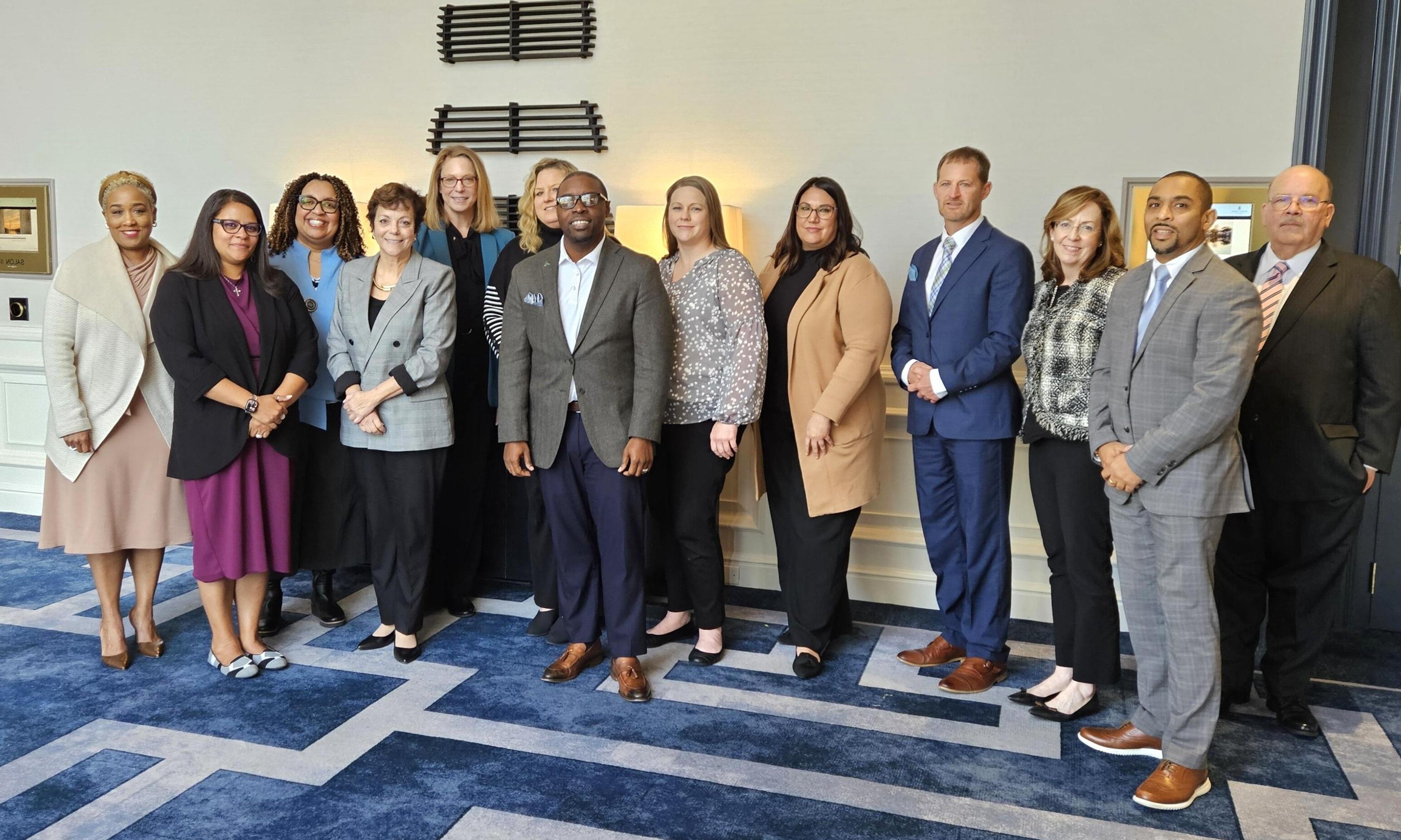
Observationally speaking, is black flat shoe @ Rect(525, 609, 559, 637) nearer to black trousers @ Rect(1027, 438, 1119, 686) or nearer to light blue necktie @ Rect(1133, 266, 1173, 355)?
black trousers @ Rect(1027, 438, 1119, 686)

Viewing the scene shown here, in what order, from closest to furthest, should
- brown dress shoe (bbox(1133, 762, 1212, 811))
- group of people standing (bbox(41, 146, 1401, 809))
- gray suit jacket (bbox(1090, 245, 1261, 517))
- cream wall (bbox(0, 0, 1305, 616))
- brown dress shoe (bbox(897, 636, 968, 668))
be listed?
1. gray suit jacket (bbox(1090, 245, 1261, 517))
2. brown dress shoe (bbox(1133, 762, 1212, 811))
3. group of people standing (bbox(41, 146, 1401, 809))
4. brown dress shoe (bbox(897, 636, 968, 668))
5. cream wall (bbox(0, 0, 1305, 616))

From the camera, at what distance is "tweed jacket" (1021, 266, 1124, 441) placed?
2.93 m

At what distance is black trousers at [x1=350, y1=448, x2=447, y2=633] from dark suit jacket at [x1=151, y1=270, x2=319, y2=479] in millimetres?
357

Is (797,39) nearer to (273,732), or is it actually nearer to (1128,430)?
(1128,430)

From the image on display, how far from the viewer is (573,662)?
3.46 metres

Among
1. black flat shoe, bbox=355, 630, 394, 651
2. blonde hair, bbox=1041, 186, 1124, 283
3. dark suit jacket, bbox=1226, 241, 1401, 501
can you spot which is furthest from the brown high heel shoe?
dark suit jacket, bbox=1226, 241, 1401, 501

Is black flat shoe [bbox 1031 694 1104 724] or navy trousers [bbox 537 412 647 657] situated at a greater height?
navy trousers [bbox 537 412 647 657]

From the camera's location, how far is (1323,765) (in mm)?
2891

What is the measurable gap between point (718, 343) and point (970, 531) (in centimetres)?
104

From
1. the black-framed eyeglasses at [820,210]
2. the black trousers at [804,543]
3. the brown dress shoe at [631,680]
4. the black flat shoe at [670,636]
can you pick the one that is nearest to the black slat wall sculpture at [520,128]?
the black-framed eyeglasses at [820,210]

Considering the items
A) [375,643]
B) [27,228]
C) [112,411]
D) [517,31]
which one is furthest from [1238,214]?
[27,228]

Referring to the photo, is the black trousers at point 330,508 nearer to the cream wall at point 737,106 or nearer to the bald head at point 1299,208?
the cream wall at point 737,106

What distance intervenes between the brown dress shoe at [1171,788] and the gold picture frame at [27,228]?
19.1ft

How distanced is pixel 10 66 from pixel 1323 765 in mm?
6819
